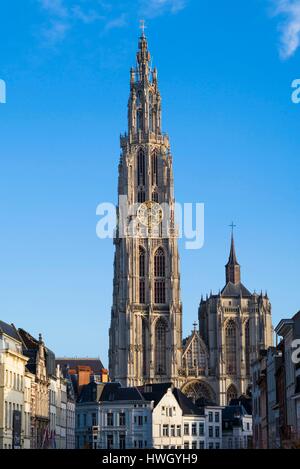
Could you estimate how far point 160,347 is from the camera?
148750 millimetres

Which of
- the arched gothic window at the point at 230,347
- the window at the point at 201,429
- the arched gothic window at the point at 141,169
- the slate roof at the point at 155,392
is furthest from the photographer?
the arched gothic window at the point at 141,169

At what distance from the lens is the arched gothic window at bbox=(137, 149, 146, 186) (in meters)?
157

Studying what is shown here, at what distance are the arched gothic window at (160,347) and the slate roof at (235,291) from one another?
487 inches

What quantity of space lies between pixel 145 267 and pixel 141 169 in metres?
16.4

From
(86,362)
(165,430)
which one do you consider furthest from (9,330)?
(86,362)

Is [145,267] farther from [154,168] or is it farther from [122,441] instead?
[122,441]

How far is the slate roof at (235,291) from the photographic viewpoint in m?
157

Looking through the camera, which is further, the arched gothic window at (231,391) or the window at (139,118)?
the window at (139,118)

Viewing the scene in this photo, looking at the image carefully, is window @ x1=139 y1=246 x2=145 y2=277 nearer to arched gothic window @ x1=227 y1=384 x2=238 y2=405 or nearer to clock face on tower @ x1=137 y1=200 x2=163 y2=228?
clock face on tower @ x1=137 y1=200 x2=163 y2=228

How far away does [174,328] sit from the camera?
148m

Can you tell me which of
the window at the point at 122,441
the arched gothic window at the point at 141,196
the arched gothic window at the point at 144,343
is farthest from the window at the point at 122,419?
the arched gothic window at the point at 141,196

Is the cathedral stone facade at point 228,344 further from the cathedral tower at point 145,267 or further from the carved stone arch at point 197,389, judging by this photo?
the cathedral tower at point 145,267
